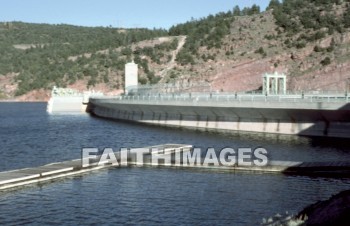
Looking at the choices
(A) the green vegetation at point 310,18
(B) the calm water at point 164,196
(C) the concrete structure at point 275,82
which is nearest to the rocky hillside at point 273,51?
(A) the green vegetation at point 310,18

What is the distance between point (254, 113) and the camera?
72375 mm

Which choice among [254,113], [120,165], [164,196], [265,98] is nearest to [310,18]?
[254,113]

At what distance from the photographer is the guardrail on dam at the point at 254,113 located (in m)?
62.9

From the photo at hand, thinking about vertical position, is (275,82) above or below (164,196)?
above

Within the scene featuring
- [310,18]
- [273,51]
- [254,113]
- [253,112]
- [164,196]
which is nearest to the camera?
[164,196]

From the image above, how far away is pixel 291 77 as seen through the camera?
129250 millimetres

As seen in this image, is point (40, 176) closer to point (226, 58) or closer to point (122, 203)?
point (122, 203)

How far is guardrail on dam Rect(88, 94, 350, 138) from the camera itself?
62.9m

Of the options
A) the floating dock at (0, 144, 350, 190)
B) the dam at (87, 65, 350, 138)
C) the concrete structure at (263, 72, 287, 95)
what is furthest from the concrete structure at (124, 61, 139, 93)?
the floating dock at (0, 144, 350, 190)

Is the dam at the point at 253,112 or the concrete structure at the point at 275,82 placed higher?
the concrete structure at the point at 275,82

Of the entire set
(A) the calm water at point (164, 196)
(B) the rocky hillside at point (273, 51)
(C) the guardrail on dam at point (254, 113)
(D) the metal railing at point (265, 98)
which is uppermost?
(B) the rocky hillside at point (273, 51)

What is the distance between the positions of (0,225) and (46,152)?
2973 cm

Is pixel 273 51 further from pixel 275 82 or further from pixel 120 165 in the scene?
pixel 120 165

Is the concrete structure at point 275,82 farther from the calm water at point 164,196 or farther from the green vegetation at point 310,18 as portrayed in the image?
the green vegetation at point 310,18
